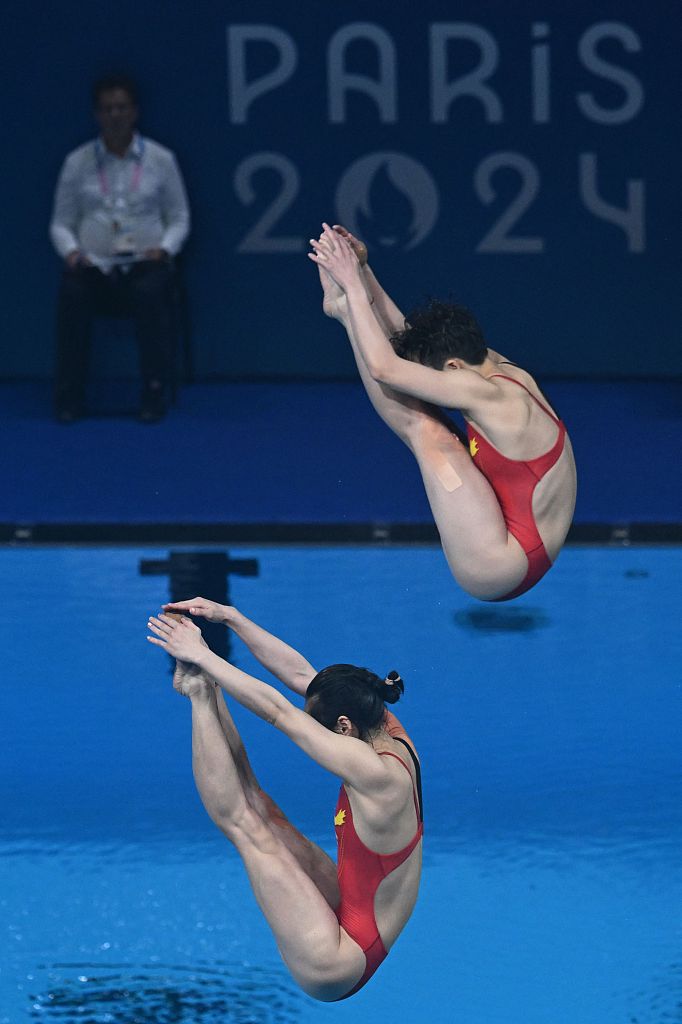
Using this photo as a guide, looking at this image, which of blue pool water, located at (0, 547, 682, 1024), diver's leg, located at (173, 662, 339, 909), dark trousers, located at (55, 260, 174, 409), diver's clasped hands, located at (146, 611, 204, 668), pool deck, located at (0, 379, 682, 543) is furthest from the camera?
dark trousers, located at (55, 260, 174, 409)

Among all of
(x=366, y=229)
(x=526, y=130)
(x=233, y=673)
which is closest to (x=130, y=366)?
(x=366, y=229)

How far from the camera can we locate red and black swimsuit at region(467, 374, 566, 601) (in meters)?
4.71

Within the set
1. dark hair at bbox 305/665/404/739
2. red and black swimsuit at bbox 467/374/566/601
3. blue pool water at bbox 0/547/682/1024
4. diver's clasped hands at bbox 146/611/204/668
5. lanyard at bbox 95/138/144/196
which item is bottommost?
blue pool water at bbox 0/547/682/1024

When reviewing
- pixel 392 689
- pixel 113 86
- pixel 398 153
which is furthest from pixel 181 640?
pixel 398 153

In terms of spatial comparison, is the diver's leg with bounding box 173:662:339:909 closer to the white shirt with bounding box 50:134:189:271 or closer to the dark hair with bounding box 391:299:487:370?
the dark hair with bounding box 391:299:487:370

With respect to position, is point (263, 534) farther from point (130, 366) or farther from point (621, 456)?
point (130, 366)

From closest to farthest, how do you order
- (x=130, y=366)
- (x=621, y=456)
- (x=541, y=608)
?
(x=541, y=608) → (x=621, y=456) → (x=130, y=366)

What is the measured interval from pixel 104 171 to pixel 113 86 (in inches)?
17.6

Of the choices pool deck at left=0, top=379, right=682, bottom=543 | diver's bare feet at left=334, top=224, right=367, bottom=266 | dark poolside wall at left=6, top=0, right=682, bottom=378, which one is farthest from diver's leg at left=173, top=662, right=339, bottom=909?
dark poolside wall at left=6, top=0, right=682, bottom=378

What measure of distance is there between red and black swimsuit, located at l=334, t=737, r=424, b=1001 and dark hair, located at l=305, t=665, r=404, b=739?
0.17 metres

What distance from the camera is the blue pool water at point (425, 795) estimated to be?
5.48 m

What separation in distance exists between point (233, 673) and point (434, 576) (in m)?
3.23

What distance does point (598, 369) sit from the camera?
950 centimetres

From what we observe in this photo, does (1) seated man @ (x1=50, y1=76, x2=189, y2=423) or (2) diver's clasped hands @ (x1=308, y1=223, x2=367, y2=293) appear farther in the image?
(1) seated man @ (x1=50, y1=76, x2=189, y2=423)
